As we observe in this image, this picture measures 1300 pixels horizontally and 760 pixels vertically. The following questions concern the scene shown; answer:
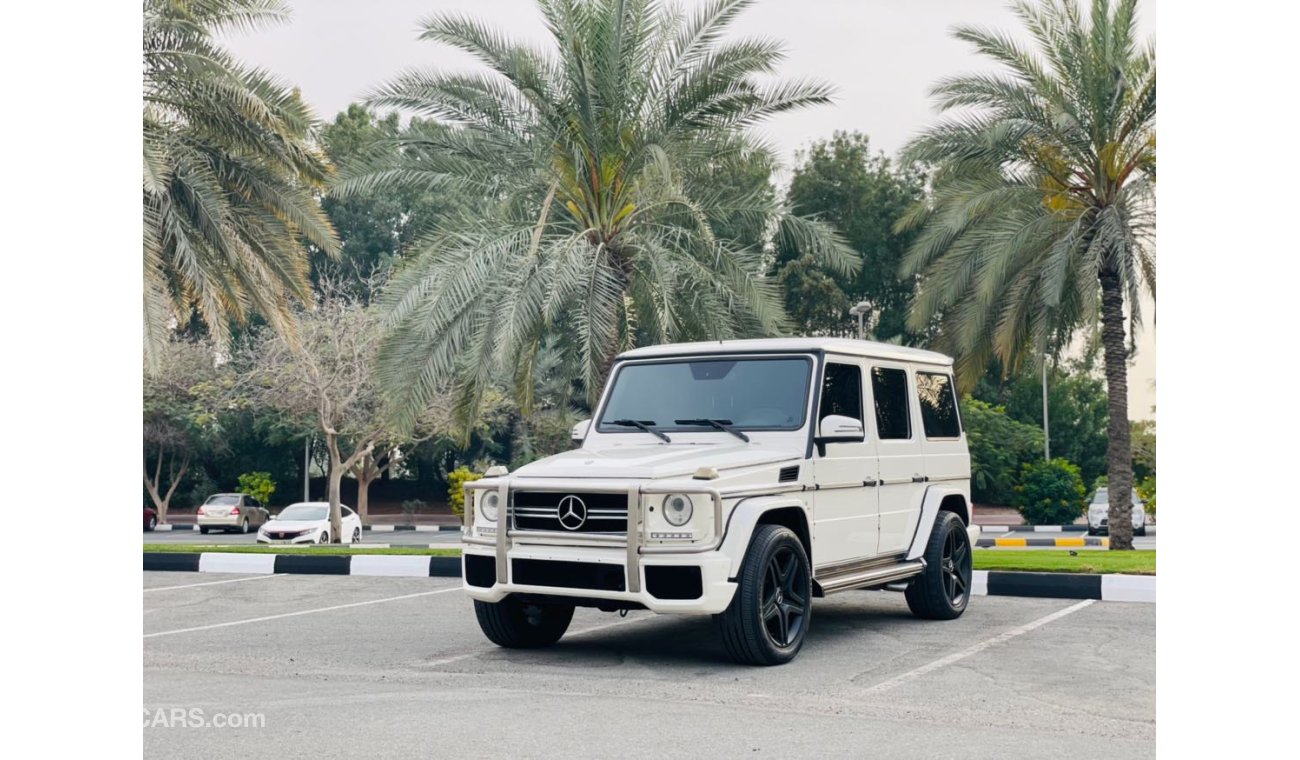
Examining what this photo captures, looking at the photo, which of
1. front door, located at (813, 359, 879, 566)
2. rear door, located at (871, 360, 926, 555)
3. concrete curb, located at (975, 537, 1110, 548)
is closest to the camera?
front door, located at (813, 359, 879, 566)

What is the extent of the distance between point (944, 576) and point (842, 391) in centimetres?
196

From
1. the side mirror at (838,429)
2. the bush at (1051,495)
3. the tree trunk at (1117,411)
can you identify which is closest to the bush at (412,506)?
the bush at (1051,495)

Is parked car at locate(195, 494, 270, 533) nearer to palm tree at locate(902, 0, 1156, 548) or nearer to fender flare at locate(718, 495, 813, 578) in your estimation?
palm tree at locate(902, 0, 1156, 548)

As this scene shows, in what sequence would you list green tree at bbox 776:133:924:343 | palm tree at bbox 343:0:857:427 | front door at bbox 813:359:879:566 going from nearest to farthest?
1. front door at bbox 813:359:879:566
2. palm tree at bbox 343:0:857:427
3. green tree at bbox 776:133:924:343

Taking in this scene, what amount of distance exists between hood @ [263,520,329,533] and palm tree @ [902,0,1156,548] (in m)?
15.0

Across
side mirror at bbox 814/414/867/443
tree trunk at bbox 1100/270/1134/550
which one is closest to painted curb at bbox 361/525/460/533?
tree trunk at bbox 1100/270/1134/550

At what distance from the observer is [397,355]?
15.6 m

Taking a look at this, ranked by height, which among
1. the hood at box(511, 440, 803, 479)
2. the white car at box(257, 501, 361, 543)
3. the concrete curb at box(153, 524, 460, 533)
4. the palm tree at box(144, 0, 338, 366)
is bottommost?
the concrete curb at box(153, 524, 460, 533)

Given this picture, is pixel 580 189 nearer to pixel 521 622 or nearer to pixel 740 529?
pixel 521 622

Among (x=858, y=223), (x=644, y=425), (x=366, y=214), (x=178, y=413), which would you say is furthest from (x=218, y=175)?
(x=366, y=214)

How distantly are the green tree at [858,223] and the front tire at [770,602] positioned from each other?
32930mm

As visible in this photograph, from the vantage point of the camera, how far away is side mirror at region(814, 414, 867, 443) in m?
8.14

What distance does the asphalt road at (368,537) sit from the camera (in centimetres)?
3112
